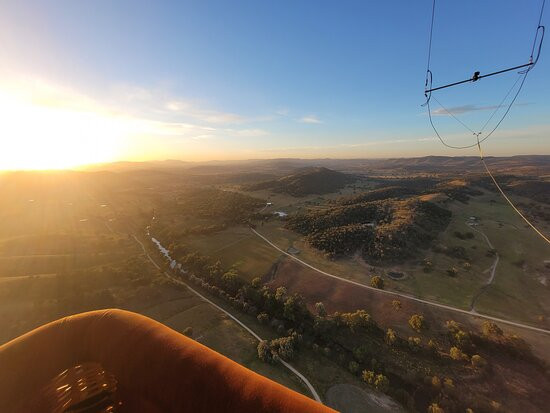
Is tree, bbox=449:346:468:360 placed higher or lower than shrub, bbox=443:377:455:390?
higher

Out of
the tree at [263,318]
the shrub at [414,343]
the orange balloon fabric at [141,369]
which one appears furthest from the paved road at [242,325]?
the orange balloon fabric at [141,369]

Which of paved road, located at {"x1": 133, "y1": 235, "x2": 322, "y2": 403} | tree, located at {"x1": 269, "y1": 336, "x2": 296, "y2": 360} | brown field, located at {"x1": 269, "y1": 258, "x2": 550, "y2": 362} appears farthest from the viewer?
brown field, located at {"x1": 269, "y1": 258, "x2": 550, "y2": 362}

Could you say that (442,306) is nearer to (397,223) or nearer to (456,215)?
(397,223)

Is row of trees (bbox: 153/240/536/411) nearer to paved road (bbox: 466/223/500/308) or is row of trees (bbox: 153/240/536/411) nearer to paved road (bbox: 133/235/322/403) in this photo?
paved road (bbox: 133/235/322/403)

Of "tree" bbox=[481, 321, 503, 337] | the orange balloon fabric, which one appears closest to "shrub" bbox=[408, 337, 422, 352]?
"tree" bbox=[481, 321, 503, 337]

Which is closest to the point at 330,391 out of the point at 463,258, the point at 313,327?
the point at 313,327

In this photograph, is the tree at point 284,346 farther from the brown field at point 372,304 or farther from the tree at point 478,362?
the tree at point 478,362

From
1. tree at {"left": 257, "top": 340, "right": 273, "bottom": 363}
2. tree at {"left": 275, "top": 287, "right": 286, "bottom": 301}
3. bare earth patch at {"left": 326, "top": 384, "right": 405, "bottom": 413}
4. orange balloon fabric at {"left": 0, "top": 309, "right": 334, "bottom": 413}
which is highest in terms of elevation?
orange balloon fabric at {"left": 0, "top": 309, "right": 334, "bottom": 413}
